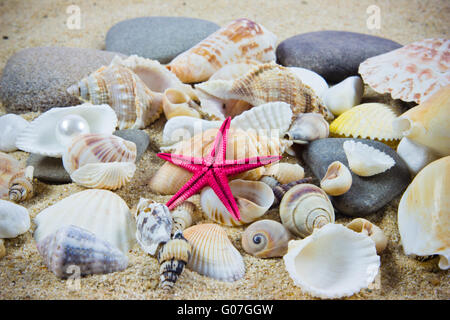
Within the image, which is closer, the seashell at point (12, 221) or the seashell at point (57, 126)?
the seashell at point (12, 221)

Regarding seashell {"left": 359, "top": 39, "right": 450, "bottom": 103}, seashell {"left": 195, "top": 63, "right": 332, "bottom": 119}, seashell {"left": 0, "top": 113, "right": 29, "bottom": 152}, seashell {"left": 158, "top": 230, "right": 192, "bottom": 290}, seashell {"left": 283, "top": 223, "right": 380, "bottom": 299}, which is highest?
seashell {"left": 359, "top": 39, "right": 450, "bottom": 103}

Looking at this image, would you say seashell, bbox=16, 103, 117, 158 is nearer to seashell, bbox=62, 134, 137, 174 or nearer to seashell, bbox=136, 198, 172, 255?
seashell, bbox=62, 134, 137, 174

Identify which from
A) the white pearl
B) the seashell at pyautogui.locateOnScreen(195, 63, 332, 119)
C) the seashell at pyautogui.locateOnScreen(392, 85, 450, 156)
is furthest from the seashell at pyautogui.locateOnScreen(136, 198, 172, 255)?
the seashell at pyautogui.locateOnScreen(392, 85, 450, 156)

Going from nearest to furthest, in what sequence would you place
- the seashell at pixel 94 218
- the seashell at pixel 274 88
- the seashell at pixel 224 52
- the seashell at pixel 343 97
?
the seashell at pixel 94 218 → the seashell at pixel 274 88 → the seashell at pixel 343 97 → the seashell at pixel 224 52

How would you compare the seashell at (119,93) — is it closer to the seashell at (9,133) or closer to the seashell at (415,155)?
the seashell at (9,133)

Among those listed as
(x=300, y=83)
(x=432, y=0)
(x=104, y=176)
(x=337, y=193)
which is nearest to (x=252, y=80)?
Result: (x=300, y=83)

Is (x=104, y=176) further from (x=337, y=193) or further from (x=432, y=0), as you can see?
(x=432, y=0)

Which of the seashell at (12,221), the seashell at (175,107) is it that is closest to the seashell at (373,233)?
the seashell at (175,107)
